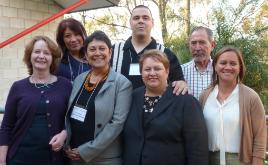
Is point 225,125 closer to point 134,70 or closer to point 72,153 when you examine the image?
point 134,70

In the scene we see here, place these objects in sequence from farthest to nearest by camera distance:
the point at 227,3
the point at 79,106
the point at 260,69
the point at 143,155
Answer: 1. the point at 227,3
2. the point at 260,69
3. the point at 79,106
4. the point at 143,155

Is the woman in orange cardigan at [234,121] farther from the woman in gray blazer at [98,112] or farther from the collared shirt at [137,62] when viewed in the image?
the woman in gray blazer at [98,112]

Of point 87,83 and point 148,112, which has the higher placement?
point 87,83

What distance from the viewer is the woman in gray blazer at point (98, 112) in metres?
2.96

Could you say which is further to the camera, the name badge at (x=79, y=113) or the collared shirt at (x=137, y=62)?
the collared shirt at (x=137, y=62)

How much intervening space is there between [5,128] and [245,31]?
652cm

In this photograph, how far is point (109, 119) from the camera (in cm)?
299

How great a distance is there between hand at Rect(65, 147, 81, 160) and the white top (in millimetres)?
1060

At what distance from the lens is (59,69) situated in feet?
12.0

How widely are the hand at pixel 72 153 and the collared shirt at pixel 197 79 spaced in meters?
1.40

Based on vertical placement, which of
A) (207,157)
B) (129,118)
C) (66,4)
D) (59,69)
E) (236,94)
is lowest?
(207,157)

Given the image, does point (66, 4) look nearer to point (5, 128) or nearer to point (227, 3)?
point (227, 3)

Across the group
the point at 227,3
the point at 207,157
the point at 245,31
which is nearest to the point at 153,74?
the point at 207,157

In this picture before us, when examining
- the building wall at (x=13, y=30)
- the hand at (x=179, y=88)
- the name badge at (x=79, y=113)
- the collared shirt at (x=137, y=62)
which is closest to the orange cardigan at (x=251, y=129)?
the hand at (x=179, y=88)
